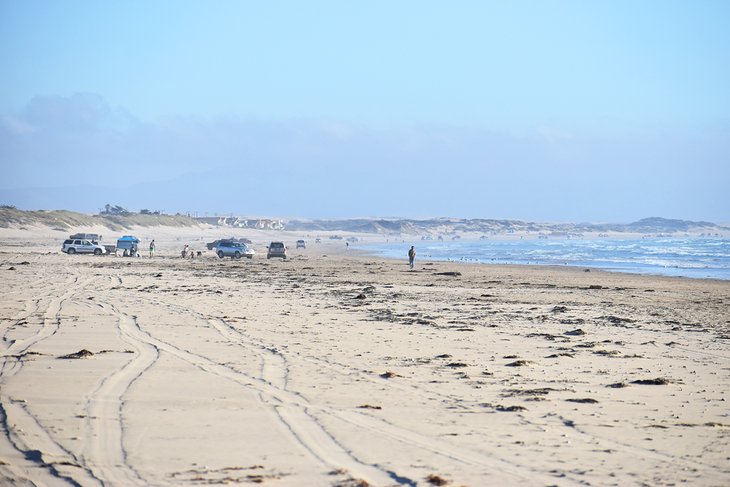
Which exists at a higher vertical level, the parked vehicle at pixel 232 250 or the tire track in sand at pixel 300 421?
the tire track in sand at pixel 300 421

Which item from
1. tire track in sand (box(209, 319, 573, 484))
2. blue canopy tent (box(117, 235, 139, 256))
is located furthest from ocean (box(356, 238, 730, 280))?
tire track in sand (box(209, 319, 573, 484))

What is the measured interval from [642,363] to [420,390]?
13.6ft

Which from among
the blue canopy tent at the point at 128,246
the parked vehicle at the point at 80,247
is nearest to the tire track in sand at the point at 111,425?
the blue canopy tent at the point at 128,246

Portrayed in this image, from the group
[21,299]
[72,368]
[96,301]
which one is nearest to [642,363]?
[72,368]

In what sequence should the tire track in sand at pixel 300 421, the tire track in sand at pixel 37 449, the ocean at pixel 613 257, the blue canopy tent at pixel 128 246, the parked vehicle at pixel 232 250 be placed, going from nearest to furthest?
the tire track in sand at pixel 37 449, the tire track in sand at pixel 300 421, the ocean at pixel 613 257, the blue canopy tent at pixel 128 246, the parked vehicle at pixel 232 250

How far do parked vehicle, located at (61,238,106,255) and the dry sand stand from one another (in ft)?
126

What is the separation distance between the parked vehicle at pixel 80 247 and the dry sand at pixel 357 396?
38.3 m

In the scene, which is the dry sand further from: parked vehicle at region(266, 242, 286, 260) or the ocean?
parked vehicle at region(266, 242, 286, 260)

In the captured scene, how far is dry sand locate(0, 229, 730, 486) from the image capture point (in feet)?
20.3

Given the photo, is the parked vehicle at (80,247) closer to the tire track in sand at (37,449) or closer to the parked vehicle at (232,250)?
the parked vehicle at (232,250)

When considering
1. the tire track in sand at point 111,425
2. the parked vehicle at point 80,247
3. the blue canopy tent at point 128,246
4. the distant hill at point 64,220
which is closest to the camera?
the tire track in sand at point 111,425

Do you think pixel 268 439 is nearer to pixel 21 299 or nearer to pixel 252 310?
pixel 252 310

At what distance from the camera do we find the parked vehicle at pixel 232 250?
55875 millimetres

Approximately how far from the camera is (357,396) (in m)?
8.89
